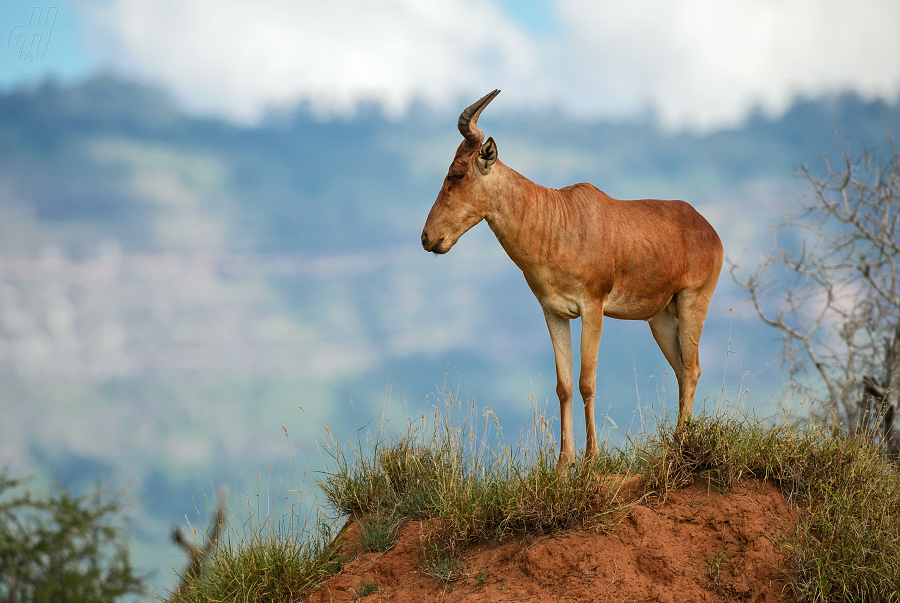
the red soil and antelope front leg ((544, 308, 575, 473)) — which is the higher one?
antelope front leg ((544, 308, 575, 473))

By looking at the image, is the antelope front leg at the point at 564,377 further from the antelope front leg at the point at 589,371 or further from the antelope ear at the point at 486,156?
the antelope ear at the point at 486,156

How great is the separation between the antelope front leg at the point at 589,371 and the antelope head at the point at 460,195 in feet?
5.01

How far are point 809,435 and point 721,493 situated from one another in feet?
3.86

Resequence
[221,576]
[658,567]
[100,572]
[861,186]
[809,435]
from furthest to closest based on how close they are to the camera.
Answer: [861,186] < [100,572] < [809,435] < [221,576] < [658,567]

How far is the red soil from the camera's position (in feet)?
20.2

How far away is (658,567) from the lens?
6.32 m

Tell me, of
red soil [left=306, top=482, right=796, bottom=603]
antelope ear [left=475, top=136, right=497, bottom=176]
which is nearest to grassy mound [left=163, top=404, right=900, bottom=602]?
red soil [left=306, top=482, right=796, bottom=603]

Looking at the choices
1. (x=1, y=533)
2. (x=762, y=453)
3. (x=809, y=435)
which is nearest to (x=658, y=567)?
(x=762, y=453)

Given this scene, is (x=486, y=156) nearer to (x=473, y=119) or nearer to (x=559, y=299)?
(x=473, y=119)

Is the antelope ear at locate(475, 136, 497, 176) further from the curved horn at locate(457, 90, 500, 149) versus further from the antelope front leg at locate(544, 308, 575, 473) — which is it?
the antelope front leg at locate(544, 308, 575, 473)

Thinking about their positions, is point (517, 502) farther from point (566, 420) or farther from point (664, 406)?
point (664, 406)

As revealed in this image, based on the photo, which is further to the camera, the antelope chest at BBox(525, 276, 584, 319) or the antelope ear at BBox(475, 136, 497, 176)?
the antelope chest at BBox(525, 276, 584, 319)

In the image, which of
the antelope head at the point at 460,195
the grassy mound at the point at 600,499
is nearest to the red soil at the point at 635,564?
the grassy mound at the point at 600,499

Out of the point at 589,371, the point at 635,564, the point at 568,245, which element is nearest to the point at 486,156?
the point at 568,245
